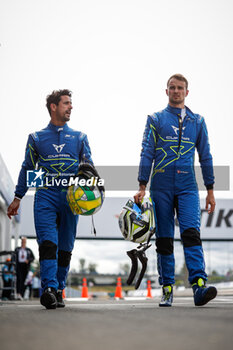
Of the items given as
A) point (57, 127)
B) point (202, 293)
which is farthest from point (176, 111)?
point (202, 293)

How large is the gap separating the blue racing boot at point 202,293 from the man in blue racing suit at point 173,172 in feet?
0.93

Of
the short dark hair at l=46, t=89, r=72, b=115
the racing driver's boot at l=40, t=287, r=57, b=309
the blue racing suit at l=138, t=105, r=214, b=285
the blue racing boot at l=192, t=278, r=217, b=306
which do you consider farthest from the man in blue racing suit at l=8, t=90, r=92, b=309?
the blue racing boot at l=192, t=278, r=217, b=306

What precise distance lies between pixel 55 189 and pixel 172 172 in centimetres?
112

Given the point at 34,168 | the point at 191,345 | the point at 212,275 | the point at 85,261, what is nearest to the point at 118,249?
the point at 85,261

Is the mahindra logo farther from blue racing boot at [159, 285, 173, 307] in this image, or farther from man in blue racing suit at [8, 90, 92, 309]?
blue racing boot at [159, 285, 173, 307]

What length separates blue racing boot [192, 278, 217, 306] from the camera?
15.4 feet

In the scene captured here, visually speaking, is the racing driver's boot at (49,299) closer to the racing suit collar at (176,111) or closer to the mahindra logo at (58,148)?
the mahindra logo at (58,148)

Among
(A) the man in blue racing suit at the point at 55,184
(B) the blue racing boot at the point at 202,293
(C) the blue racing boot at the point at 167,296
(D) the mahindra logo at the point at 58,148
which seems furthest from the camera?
(D) the mahindra logo at the point at 58,148

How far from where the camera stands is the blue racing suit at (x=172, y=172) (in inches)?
206

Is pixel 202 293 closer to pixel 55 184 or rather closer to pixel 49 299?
pixel 49 299

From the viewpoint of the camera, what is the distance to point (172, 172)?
17.3 feet

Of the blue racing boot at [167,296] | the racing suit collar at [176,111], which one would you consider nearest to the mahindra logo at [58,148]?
the racing suit collar at [176,111]

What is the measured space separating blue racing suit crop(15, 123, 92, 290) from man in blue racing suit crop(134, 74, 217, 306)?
2.23 feet

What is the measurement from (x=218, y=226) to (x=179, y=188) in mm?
25879
